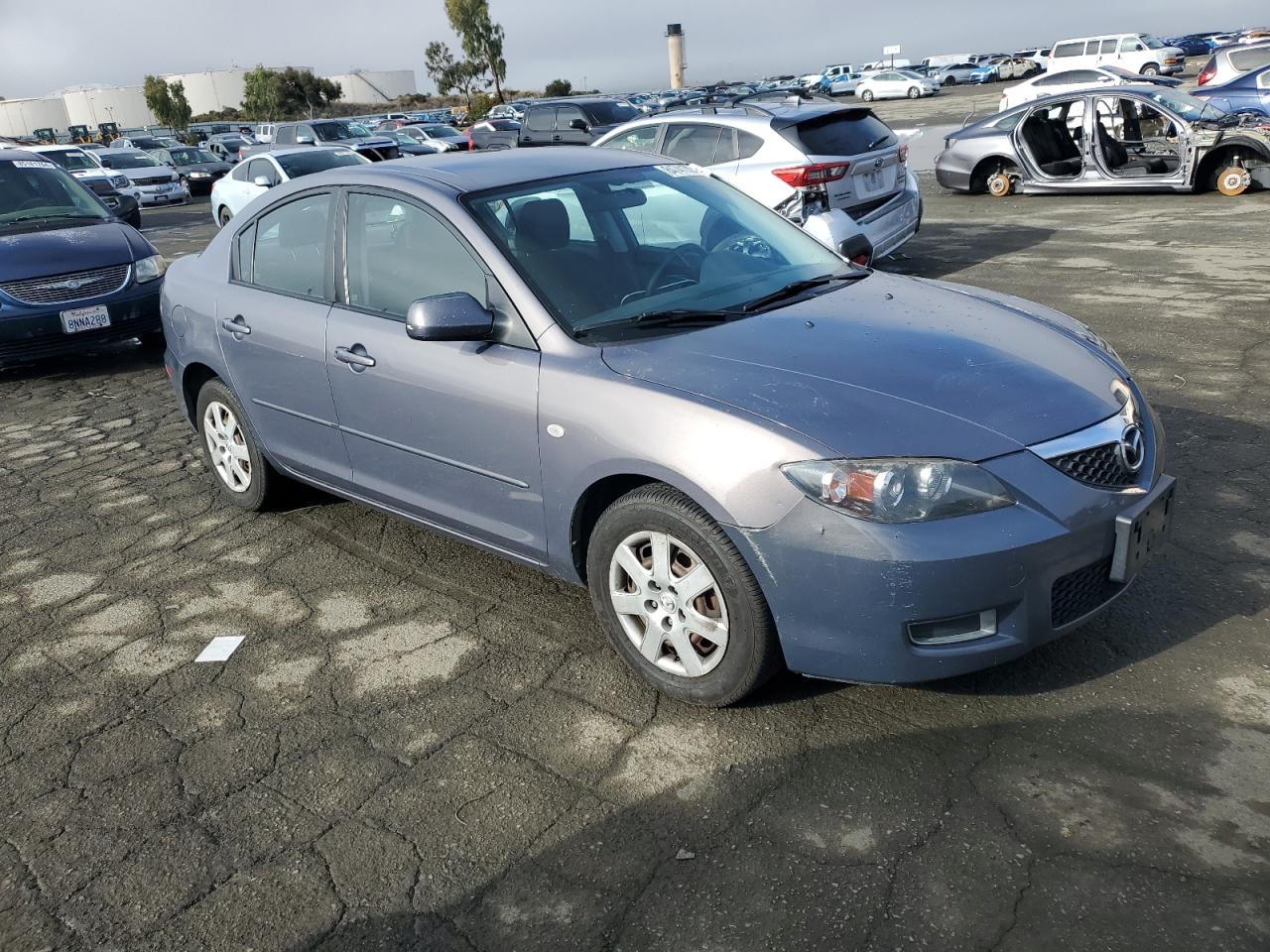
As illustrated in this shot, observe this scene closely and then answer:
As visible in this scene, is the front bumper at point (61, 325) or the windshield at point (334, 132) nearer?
the front bumper at point (61, 325)

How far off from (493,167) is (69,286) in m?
5.68

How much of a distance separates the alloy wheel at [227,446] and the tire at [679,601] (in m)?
2.48

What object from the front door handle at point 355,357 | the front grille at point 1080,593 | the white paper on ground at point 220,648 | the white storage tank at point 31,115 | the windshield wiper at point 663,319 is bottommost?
the white storage tank at point 31,115

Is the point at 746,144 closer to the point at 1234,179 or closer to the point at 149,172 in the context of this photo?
the point at 1234,179

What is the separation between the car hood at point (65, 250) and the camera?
8.40 meters

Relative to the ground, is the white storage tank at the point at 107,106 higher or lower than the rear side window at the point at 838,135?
lower

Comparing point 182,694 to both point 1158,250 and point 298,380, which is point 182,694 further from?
point 1158,250

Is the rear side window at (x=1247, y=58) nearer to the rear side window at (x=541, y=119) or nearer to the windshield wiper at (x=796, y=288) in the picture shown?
the rear side window at (x=541, y=119)

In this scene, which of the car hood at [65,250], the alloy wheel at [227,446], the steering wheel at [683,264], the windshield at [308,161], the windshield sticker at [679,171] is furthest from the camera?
the windshield at [308,161]

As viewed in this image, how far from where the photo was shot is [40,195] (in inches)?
372

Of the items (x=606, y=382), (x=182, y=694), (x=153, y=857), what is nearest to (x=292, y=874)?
(x=153, y=857)

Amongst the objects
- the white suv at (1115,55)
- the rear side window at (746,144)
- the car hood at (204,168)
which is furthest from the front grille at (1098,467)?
the white suv at (1115,55)

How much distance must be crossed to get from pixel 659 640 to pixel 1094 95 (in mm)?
12526

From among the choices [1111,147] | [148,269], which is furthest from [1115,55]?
[148,269]
